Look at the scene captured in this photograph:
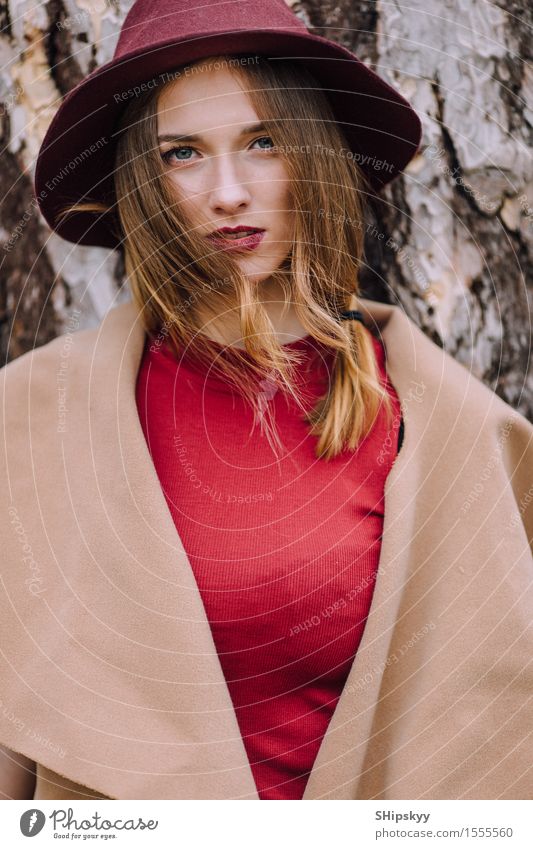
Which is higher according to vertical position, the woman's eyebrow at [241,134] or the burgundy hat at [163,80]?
the burgundy hat at [163,80]

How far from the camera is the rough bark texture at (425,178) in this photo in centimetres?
134

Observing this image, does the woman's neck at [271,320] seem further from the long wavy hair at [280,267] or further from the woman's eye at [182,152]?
the woman's eye at [182,152]

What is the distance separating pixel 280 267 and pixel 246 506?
326 mm

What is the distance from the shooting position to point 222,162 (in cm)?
105

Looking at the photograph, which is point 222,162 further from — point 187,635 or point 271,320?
point 187,635

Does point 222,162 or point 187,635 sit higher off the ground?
point 222,162

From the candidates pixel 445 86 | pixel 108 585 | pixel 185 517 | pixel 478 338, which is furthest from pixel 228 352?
pixel 445 86

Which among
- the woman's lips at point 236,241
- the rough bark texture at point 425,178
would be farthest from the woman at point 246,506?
the rough bark texture at point 425,178

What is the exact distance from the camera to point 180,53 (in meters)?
1.03

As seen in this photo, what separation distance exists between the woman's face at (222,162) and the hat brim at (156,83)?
0.14 feet

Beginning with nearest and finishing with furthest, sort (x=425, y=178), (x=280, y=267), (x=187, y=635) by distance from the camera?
(x=187, y=635) < (x=280, y=267) < (x=425, y=178)
